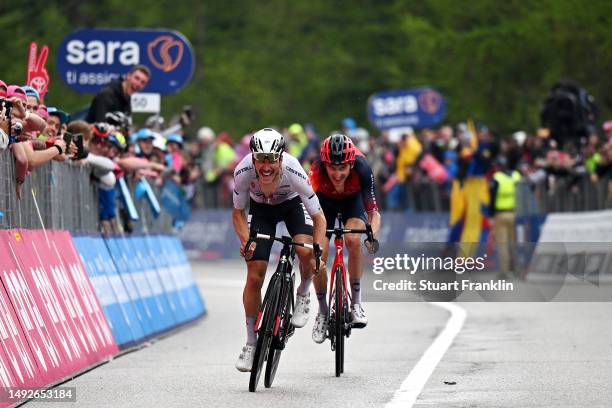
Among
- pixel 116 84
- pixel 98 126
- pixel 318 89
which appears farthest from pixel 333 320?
pixel 318 89

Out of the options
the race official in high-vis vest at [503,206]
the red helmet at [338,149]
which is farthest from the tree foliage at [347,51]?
the red helmet at [338,149]

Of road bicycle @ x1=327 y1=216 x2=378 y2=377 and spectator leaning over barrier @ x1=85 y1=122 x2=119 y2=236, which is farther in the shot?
spectator leaning over barrier @ x1=85 y1=122 x2=119 y2=236

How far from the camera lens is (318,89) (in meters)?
62.8

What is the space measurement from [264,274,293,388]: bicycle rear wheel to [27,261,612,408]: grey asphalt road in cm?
16

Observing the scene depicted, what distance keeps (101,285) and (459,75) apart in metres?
29.9

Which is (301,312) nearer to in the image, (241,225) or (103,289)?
(241,225)

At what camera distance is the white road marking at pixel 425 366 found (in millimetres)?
11688

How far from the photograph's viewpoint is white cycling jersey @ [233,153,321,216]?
42.5ft

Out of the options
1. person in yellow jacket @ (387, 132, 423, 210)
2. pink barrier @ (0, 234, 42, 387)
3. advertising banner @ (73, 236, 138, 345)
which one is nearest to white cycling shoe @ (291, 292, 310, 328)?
pink barrier @ (0, 234, 42, 387)

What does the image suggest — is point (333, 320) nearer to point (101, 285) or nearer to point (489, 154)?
point (101, 285)

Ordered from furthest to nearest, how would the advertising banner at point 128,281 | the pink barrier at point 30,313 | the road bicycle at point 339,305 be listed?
the advertising banner at point 128,281 < the road bicycle at point 339,305 < the pink barrier at point 30,313

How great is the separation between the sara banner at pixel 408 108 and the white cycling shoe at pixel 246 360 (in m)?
24.7

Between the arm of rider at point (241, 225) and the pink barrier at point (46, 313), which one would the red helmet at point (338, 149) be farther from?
the pink barrier at point (46, 313)

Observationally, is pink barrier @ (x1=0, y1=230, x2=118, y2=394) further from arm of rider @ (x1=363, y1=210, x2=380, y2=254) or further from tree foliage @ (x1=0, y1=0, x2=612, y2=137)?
tree foliage @ (x1=0, y1=0, x2=612, y2=137)
